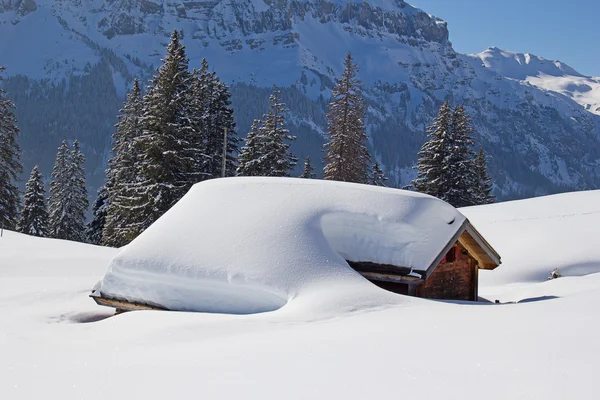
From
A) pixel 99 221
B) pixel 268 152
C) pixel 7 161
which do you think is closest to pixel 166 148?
pixel 268 152

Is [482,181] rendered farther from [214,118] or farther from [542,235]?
[542,235]

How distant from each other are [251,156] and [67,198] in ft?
61.9

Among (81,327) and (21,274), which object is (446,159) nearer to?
(21,274)

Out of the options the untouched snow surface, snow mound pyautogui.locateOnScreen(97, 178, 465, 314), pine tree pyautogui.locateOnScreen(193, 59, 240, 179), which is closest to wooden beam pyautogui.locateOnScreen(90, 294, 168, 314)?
snow mound pyautogui.locateOnScreen(97, 178, 465, 314)

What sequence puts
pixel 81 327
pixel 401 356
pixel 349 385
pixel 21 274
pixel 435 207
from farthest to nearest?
1. pixel 21 274
2. pixel 435 207
3. pixel 81 327
4. pixel 401 356
5. pixel 349 385

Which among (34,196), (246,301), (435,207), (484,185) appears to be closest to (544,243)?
(435,207)

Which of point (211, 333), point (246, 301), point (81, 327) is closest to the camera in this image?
point (211, 333)

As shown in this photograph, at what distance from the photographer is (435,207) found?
12102 mm

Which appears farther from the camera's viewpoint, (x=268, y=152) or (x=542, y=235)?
(x=268, y=152)

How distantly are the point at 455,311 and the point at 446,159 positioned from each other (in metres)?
25.9

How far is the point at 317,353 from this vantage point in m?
5.80

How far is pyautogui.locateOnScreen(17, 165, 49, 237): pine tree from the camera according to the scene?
3972 cm

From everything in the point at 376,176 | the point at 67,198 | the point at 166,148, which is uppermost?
the point at 376,176

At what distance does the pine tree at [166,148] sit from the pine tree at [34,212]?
18119mm
